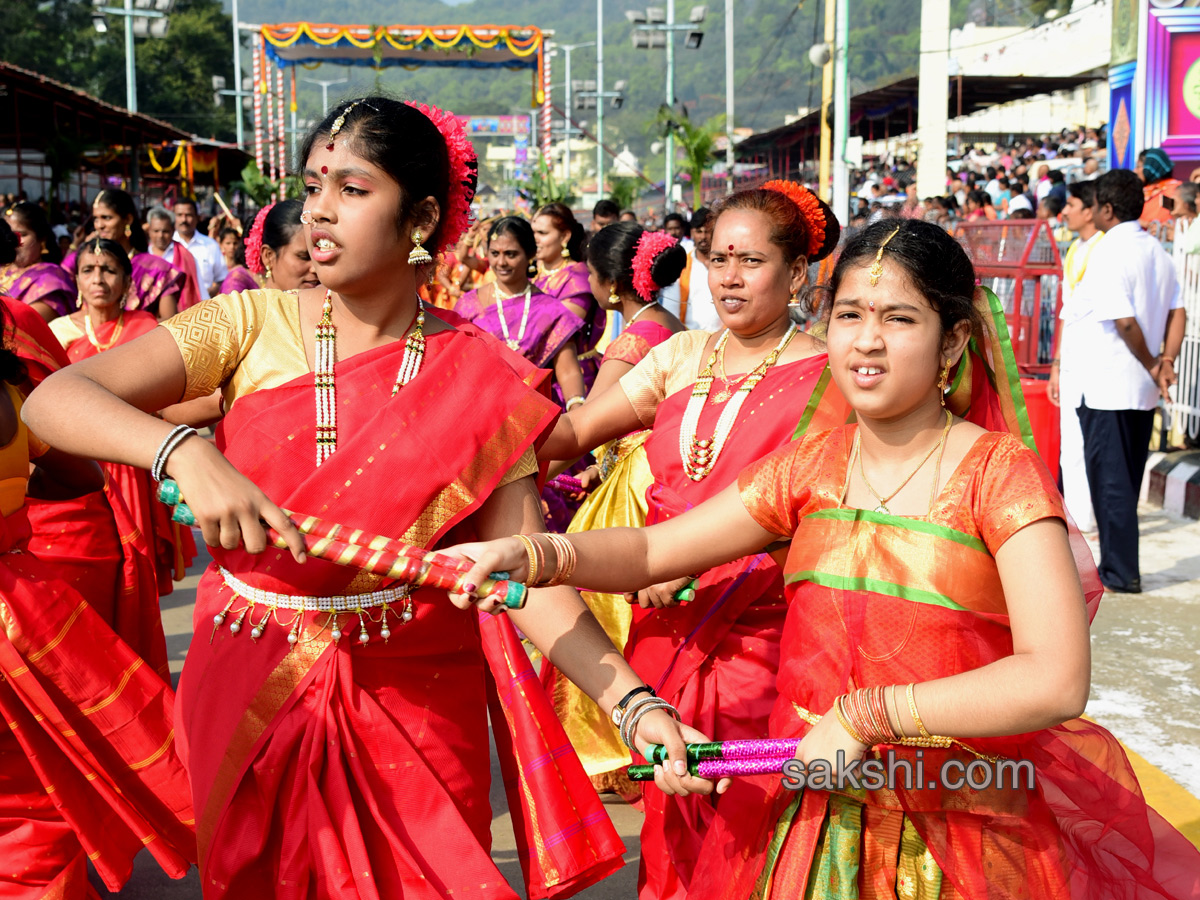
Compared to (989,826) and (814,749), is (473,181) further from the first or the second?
(989,826)

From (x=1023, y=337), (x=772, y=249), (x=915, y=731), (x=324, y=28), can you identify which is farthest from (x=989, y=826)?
(x=324, y=28)

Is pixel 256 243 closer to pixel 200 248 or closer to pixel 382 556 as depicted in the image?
pixel 382 556

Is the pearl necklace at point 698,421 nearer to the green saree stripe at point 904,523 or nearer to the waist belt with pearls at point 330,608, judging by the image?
the green saree stripe at point 904,523

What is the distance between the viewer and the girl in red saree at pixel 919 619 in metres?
1.92

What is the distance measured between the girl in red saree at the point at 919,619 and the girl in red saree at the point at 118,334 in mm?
3427

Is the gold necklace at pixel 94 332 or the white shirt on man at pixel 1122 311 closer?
the gold necklace at pixel 94 332

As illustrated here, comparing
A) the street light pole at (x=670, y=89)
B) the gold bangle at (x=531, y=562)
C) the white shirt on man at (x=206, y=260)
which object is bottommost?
the gold bangle at (x=531, y=562)

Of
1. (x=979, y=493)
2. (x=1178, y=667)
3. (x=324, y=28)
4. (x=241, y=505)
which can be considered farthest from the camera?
(x=324, y=28)

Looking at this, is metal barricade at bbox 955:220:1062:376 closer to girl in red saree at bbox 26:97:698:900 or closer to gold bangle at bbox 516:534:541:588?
girl in red saree at bbox 26:97:698:900

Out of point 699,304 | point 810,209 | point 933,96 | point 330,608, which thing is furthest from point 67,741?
point 933,96

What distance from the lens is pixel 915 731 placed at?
6.25ft

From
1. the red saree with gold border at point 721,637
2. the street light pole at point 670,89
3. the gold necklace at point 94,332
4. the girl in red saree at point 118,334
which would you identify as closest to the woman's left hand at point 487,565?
the red saree with gold border at point 721,637

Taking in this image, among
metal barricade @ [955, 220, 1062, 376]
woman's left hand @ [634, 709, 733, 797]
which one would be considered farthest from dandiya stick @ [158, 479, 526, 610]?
metal barricade @ [955, 220, 1062, 376]

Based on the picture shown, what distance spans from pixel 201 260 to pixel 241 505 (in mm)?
10634
